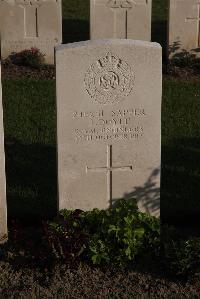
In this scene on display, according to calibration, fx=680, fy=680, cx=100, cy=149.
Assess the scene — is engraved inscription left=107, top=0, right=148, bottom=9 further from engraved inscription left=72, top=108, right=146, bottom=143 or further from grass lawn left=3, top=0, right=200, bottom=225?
engraved inscription left=72, top=108, right=146, bottom=143

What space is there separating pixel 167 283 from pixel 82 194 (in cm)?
124

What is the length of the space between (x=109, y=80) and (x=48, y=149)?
285cm

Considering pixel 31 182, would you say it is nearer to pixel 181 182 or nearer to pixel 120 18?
pixel 181 182

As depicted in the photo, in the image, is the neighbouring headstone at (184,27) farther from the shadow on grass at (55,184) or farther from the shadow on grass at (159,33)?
the shadow on grass at (55,184)

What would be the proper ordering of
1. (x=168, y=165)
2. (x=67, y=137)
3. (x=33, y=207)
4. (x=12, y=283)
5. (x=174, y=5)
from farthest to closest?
(x=174, y=5) → (x=168, y=165) → (x=33, y=207) → (x=67, y=137) → (x=12, y=283)

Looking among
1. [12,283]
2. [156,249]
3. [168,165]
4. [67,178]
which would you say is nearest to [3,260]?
[12,283]

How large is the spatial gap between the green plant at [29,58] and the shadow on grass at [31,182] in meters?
4.03

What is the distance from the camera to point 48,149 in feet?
29.4

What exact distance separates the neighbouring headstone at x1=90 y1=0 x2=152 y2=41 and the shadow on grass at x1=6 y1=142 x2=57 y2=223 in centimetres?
438

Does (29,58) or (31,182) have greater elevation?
(29,58)

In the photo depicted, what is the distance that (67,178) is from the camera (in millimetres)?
6531

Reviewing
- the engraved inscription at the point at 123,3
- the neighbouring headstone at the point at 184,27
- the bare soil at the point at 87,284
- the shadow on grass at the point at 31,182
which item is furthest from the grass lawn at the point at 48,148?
the engraved inscription at the point at 123,3

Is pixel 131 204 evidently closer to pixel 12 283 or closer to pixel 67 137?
pixel 67 137

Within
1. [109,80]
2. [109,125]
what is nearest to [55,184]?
[109,125]
